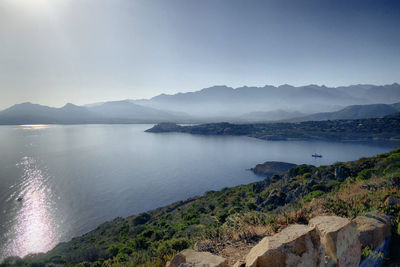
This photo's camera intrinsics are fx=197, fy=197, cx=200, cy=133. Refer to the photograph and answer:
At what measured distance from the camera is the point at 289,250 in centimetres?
260

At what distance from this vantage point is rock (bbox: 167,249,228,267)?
280 centimetres

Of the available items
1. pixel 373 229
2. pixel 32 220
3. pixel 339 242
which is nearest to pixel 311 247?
pixel 339 242

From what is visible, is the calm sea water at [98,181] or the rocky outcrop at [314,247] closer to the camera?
the rocky outcrop at [314,247]

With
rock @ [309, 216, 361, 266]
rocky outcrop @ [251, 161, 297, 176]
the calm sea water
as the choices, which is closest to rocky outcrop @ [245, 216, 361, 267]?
rock @ [309, 216, 361, 266]

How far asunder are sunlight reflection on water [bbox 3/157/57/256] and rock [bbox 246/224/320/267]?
111 ft

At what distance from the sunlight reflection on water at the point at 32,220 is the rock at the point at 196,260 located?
107 ft

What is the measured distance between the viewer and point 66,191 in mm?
44312

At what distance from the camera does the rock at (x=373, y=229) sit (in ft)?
13.1

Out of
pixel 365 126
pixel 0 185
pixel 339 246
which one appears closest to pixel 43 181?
pixel 0 185

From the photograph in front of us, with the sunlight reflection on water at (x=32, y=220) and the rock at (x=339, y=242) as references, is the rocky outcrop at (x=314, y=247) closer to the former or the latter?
the rock at (x=339, y=242)

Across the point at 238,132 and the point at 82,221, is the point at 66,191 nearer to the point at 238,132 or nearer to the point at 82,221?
the point at 82,221

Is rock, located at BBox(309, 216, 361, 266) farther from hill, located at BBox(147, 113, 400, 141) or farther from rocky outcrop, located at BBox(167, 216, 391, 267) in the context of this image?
hill, located at BBox(147, 113, 400, 141)

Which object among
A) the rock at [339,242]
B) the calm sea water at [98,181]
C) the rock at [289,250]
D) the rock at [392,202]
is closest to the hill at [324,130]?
the calm sea water at [98,181]

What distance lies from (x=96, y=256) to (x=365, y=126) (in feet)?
435
